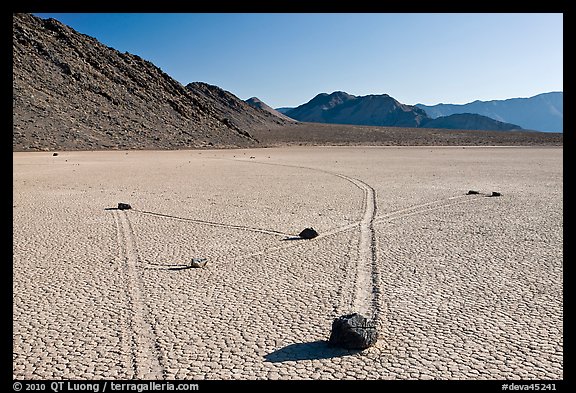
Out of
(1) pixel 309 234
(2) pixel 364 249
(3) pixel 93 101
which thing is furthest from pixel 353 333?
(3) pixel 93 101

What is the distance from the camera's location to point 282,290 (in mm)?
6090

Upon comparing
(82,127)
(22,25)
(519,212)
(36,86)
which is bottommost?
(519,212)

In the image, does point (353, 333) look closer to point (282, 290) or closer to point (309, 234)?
point (282, 290)

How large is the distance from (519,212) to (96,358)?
32.8ft

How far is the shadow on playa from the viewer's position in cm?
428

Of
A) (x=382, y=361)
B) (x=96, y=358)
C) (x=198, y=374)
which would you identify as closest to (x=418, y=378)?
(x=382, y=361)

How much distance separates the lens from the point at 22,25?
198ft

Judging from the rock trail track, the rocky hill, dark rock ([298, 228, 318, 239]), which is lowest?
the rock trail track

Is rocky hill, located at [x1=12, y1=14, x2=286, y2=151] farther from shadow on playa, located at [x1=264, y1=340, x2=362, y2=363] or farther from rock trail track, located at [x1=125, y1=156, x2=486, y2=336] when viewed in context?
shadow on playa, located at [x1=264, y1=340, x2=362, y2=363]

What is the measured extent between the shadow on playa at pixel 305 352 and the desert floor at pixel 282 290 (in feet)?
0.07

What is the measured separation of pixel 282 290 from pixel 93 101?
5409 centimetres

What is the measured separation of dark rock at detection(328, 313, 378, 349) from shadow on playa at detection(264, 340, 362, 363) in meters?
0.06

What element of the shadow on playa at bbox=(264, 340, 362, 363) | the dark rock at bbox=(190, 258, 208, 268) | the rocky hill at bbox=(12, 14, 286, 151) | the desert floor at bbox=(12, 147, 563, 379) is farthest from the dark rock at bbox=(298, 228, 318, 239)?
the rocky hill at bbox=(12, 14, 286, 151)
